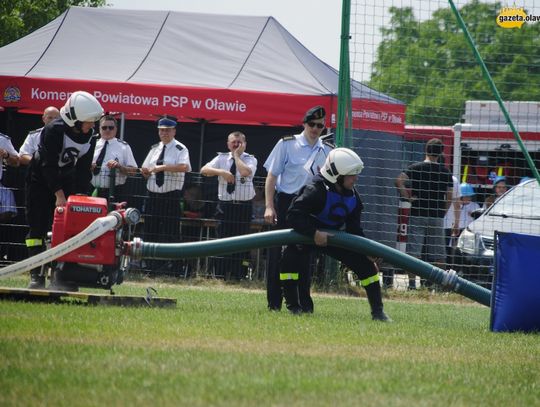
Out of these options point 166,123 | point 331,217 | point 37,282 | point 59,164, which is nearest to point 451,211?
point 166,123

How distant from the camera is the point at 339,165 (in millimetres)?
9891

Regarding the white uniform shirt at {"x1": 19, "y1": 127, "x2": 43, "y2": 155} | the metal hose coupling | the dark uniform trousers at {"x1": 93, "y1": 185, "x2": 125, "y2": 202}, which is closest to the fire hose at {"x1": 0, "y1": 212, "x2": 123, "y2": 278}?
the metal hose coupling

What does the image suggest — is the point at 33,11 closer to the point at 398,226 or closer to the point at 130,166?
the point at 130,166

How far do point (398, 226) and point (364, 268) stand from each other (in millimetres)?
4749

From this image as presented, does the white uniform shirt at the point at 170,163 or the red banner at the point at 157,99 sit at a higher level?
the red banner at the point at 157,99

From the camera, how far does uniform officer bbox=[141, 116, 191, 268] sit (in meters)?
15.0

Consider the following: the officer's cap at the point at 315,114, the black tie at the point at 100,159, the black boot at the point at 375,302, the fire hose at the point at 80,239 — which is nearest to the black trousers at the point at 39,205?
the fire hose at the point at 80,239

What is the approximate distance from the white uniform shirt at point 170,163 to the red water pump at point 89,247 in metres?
5.28

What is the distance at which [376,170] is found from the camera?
15188mm

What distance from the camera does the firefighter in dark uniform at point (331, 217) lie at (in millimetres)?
9930

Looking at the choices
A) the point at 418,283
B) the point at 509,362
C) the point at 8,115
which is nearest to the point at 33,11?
the point at 8,115

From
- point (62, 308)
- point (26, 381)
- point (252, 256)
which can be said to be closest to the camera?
point (26, 381)

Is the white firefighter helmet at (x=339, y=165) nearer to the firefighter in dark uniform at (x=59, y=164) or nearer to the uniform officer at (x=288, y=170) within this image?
the uniform officer at (x=288, y=170)

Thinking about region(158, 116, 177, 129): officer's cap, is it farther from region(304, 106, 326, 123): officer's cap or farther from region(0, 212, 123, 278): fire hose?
region(0, 212, 123, 278): fire hose
